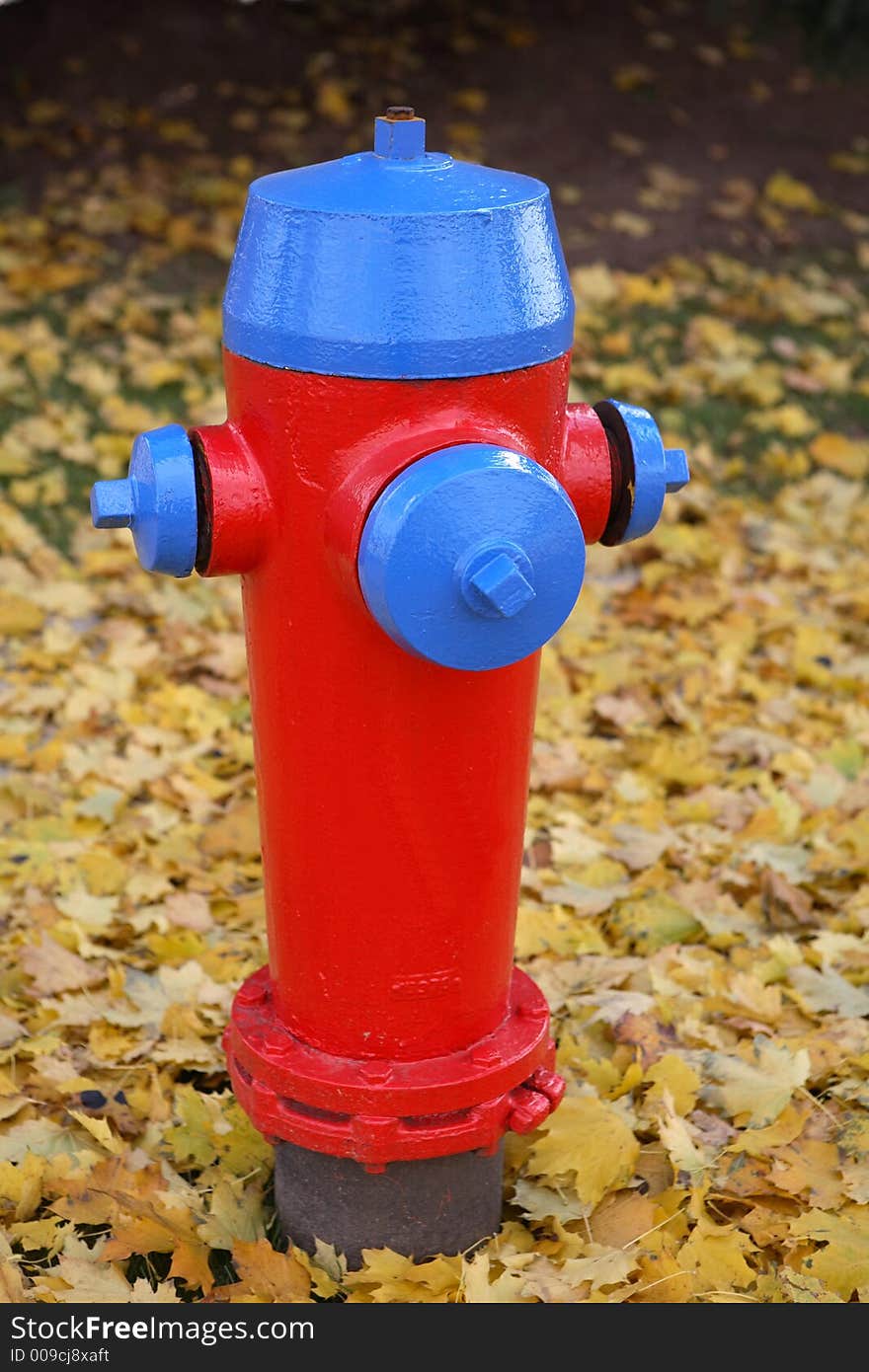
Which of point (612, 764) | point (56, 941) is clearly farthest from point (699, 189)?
point (56, 941)

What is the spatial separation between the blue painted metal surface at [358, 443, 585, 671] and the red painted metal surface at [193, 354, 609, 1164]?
63 millimetres

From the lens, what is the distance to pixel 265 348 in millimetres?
1737

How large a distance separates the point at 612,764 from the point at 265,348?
2.05 metres

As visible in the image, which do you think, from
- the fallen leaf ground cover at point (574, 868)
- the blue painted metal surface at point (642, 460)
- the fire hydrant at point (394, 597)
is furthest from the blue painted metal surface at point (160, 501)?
the fallen leaf ground cover at point (574, 868)

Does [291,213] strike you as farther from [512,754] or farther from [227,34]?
[227,34]

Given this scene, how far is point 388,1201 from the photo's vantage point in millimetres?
2086

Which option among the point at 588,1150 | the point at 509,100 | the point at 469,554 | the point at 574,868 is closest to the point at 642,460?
the point at 469,554

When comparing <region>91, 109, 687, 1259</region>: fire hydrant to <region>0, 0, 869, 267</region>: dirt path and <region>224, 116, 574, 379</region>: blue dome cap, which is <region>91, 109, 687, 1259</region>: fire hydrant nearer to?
<region>224, 116, 574, 379</region>: blue dome cap

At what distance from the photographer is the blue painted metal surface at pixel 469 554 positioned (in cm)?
161

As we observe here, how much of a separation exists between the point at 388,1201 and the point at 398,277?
123cm

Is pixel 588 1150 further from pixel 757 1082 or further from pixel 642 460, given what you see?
pixel 642 460

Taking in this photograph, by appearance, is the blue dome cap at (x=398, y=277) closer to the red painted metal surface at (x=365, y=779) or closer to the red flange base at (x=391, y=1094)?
the red painted metal surface at (x=365, y=779)

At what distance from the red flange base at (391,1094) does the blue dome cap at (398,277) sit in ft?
2.95

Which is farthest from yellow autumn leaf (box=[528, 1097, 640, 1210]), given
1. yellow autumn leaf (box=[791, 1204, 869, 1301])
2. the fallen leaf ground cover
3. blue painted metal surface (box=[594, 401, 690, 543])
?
blue painted metal surface (box=[594, 401, 690, 543])
